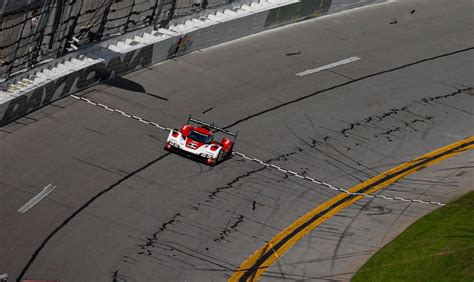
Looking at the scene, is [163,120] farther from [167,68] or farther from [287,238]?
[287,238]

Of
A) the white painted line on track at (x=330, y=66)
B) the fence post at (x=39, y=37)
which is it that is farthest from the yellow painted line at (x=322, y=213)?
the fence post at (x=39, y=37)

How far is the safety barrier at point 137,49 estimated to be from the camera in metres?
33.0

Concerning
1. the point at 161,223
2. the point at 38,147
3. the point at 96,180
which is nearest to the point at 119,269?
the point at 161,223

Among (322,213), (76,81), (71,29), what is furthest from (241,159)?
(71,29)

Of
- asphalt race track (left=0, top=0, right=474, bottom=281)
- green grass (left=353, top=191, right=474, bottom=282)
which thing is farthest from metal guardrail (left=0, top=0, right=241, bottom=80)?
green grass (left=353, top=191, right=474, bottom=282)

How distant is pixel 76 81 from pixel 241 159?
22.3 ft

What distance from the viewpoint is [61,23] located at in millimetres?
34625

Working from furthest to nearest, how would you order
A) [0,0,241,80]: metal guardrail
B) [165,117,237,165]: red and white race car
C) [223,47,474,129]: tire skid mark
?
[223,47,474,129]: tire skid mark, [0,0,241,80]: metal guardrail, [165,117,237,165]: red and white race car

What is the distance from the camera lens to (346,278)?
87.5ft

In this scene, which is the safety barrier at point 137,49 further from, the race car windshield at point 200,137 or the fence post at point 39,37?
the race car windshield at point 200,137

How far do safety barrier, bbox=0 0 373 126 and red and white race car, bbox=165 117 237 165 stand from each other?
196 inches

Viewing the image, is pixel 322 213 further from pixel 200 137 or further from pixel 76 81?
pixel 76 81

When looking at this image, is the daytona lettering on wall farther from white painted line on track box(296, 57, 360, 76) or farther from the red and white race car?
white painted line on track box(296, 57, 360, 76)

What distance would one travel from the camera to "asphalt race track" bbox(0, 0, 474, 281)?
2667 cm
